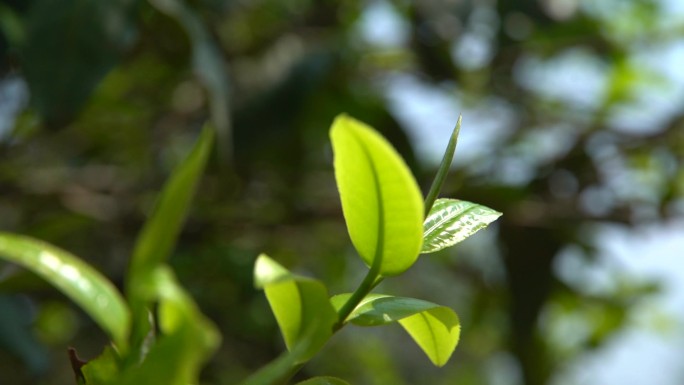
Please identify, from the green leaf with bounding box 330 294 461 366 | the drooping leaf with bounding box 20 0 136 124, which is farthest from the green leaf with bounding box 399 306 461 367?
the drooping leaf with bounding box 20 0 136 124

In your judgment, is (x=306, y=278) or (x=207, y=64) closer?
(x=306, y=278)

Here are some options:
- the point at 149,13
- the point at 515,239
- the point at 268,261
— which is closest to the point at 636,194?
the point at 515,239

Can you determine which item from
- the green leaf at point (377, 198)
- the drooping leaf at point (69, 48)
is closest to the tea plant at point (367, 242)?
the green leaf at point (377, 198)

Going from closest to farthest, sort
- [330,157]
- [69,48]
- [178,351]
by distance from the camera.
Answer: [178,351] < [69,48] < [330,157]

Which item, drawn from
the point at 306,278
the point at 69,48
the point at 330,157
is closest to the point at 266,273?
the point at 306,278

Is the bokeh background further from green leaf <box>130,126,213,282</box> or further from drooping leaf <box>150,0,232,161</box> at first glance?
green leaf <box>130,126,213,282</box>

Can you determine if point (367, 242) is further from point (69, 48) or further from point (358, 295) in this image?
point (69, 48)

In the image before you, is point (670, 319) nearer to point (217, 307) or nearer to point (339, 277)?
point (339, 277)
